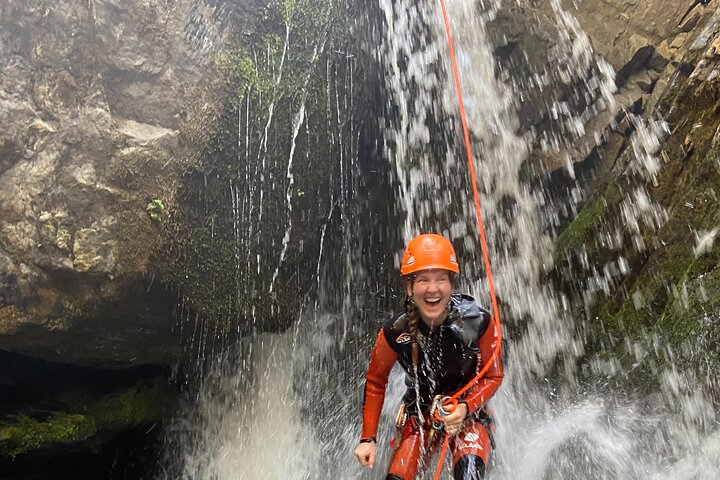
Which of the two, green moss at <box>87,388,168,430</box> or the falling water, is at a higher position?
the falling water

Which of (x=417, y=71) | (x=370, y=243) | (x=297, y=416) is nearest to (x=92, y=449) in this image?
(x=297, y=416)

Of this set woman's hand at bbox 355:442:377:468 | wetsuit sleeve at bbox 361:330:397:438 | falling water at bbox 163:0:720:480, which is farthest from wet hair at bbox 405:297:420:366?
falling water at bbox 163:0:720:480

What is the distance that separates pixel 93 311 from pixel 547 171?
4810mm

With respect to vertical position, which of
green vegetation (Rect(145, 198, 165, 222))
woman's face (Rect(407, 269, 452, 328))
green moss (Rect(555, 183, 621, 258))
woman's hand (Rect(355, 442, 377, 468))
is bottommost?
woman's hand (Rect(355, 442, 377, 468))

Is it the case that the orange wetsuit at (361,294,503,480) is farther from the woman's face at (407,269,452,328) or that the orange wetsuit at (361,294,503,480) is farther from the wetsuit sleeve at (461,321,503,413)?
the woman's face at (407,269,452,328)

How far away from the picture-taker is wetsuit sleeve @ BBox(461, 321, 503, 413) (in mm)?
3121

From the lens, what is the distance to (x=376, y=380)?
3326 mm

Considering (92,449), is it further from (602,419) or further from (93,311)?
(602,419)

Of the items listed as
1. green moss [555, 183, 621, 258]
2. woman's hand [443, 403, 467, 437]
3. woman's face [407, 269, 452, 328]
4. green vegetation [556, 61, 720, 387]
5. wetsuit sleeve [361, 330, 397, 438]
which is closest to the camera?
woman's hand [443, 403, 467, 437]

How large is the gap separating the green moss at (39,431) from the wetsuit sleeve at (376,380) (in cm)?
374

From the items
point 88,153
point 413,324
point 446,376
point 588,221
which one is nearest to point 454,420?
point 446,376

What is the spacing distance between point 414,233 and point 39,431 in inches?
171

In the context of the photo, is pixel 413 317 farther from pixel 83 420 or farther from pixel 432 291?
pixel 83 420

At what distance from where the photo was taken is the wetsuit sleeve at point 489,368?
3121 mm
